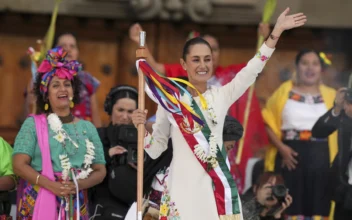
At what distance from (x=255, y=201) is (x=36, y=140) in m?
1.75

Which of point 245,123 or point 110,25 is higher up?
point 110,25

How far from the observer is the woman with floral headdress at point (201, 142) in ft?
21.6

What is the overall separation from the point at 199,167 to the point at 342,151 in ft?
5.45

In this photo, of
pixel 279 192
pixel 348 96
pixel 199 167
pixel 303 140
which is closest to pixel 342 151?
pixel 348 96

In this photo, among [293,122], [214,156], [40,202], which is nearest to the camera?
[214,156]

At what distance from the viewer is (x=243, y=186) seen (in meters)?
8.69

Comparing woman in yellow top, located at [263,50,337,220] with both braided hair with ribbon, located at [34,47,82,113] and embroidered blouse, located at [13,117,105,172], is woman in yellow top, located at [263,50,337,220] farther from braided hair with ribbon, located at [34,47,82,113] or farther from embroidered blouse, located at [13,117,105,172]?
braided hair with ribbon, located at [34,47,82,113]

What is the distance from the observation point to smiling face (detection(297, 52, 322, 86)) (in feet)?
28.7

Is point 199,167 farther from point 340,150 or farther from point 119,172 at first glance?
point 340,150

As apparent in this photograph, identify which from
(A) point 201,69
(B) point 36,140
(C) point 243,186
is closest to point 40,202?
(B) point 36,140

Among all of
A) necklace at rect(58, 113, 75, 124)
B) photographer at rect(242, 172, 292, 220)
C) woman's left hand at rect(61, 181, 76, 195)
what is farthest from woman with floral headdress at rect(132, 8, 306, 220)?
photographer at rect(242, 172, 292, 220)

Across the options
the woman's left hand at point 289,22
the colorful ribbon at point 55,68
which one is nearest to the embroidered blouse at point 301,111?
the colorful ribbon at point 55,68

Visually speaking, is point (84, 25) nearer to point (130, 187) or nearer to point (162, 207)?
point (130, 187)

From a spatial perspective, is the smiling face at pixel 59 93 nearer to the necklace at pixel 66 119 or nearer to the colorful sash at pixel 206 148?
the necklace at pixel 66 119
